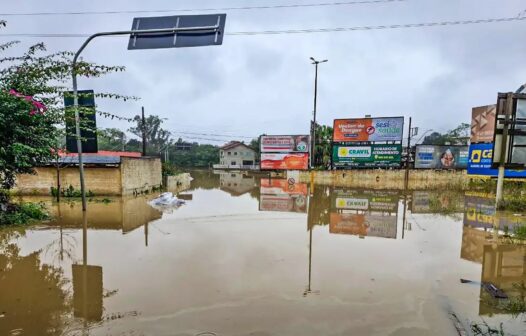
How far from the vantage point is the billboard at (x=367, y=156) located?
26000 millimetres

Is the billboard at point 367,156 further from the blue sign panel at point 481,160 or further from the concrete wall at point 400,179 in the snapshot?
the blue sign panel at point 481,160

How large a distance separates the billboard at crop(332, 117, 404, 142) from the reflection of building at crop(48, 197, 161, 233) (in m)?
18.7

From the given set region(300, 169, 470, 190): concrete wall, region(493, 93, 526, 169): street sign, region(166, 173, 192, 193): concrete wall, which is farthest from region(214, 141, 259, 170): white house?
region(493, 93, 526, 169): street sign

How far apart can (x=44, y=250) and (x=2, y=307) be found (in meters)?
3.18

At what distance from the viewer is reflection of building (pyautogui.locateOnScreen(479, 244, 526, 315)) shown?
15.2 feet

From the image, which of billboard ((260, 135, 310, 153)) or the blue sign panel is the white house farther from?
the blue sign panel

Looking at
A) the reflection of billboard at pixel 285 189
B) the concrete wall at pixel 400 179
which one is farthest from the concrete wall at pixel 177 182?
the concrete wall at pixel 400 179

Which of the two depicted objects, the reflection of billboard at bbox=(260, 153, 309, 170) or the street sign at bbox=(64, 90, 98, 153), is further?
the reflection of billboard at bbox=(260, 153, 309, 170)

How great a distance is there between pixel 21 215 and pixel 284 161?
2520cm

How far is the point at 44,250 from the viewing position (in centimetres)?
723

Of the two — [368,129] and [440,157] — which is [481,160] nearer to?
[440,157]

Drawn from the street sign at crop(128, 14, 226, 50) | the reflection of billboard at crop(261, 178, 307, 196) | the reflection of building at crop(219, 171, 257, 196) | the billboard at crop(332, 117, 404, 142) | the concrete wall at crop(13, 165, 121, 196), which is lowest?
the reflection of building at crop(219, 171, 257, 196)

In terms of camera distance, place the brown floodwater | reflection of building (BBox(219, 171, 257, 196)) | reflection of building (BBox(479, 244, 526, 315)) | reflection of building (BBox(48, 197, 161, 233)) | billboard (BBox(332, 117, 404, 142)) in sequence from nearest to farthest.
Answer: the brown floodwater → reflection of building (BBox(479, 244, 526, 315)) → reflection of building (BBox(48, 197, 161, 233)) → reflection of building (BBox(219, 171, 257, 196)) → billboard (BBox(332, 117, 404, 142))

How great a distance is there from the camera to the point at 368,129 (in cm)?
2667
